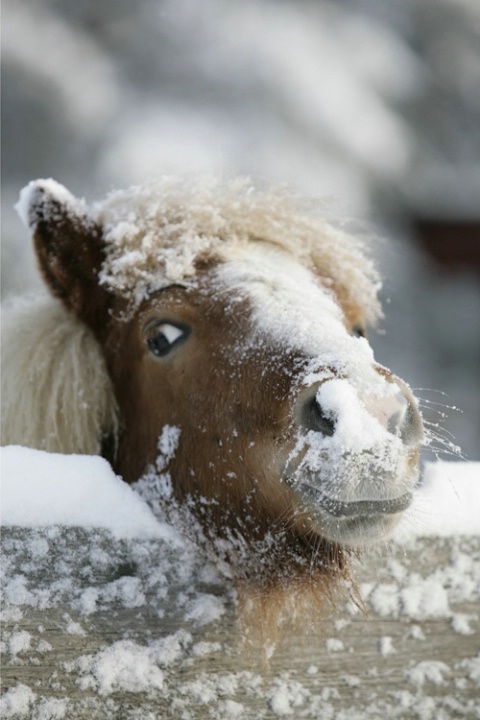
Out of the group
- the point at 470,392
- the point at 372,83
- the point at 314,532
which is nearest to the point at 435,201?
the point at 372,83

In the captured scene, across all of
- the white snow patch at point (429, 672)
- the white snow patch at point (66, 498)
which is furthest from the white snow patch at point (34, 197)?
the white snow patch at point (429, 672)

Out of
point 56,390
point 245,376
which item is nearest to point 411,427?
point 245,376

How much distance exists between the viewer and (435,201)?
12.3m

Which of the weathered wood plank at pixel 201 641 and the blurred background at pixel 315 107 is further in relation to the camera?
the blurred background at pixel 315 107

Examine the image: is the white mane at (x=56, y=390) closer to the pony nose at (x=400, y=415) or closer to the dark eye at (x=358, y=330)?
the dark eye at (x=358, y=330)

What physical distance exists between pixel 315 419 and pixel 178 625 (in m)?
0.47

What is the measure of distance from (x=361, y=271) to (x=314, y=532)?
3.93ft

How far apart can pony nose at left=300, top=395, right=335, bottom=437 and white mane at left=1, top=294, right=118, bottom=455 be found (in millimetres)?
932

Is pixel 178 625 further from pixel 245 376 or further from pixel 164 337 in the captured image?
pixel 164 337

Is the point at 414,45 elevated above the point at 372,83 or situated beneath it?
elevated above

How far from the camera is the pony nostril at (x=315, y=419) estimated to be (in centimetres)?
142

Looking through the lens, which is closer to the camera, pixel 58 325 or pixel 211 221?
pixel 211 221

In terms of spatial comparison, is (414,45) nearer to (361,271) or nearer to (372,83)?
(372,83)

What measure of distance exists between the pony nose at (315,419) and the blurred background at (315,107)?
8706mm
